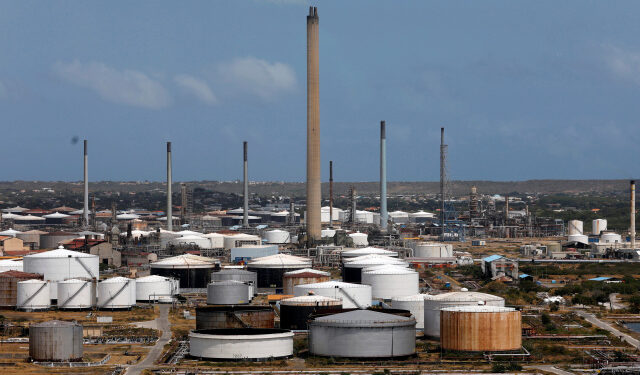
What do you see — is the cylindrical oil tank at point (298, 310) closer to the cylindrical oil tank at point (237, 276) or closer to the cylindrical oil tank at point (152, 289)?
the cylindrical oil tank at point (152, 289)

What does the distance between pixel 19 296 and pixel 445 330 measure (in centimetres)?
3570

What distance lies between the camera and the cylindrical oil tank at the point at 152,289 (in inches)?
3590

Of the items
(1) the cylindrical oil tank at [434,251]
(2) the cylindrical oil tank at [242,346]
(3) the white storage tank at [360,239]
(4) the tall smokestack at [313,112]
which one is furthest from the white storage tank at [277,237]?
(2) the cylindrical oil tank at [242,346]

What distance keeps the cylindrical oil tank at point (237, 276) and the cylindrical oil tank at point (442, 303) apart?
25.6 meters

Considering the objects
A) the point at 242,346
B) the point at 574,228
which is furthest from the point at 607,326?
the point at 574,228

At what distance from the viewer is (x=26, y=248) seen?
13650 cm

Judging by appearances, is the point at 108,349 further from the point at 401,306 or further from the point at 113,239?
the point at 113,239

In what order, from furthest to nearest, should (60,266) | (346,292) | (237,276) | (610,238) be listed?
(610,238) → (237,276) → (60,266) → (346,292)

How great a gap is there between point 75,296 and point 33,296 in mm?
3088

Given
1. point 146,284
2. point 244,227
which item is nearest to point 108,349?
point 146,284

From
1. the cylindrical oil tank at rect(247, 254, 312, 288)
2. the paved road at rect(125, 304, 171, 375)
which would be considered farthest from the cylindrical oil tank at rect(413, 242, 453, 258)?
the paved road at rect(125, 304, 171, 375)

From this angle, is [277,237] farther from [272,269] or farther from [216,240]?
[272,269]

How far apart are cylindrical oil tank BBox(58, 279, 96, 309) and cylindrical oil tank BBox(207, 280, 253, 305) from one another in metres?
8.64

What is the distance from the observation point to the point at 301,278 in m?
93.8
